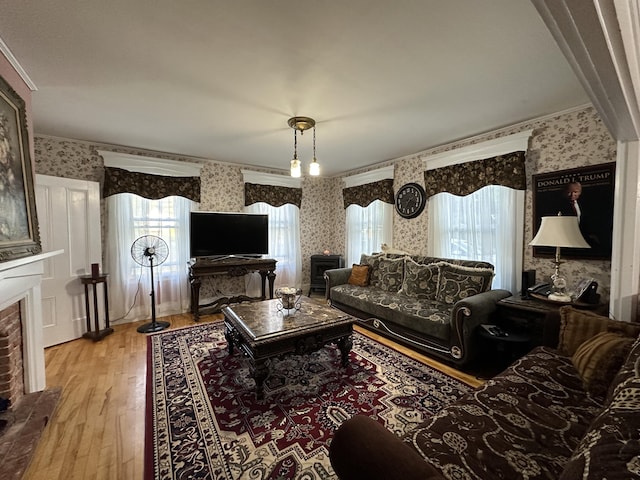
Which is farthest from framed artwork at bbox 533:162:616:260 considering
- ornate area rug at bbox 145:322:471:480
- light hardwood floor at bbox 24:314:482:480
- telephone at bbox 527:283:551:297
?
ornate area rug at bbox 145:322:471:480

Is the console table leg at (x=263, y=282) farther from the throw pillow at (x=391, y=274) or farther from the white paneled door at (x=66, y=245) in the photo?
the white paneled door at (x=66, y=245)

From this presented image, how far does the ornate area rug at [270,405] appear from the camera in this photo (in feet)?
4.81

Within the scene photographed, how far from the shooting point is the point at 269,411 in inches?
73.3

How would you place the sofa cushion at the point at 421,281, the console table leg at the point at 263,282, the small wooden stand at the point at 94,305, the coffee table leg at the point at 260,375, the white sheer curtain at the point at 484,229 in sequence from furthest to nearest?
the console table leg at the point at 263,282 → the sofa cushion at the point at 421,281 → the small wooden stand at the point at 94,305 → the white sheer curtain at the point at 484,229 → the coffee table leg at the point at 260,375

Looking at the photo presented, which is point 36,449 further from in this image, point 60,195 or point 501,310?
point 501,310

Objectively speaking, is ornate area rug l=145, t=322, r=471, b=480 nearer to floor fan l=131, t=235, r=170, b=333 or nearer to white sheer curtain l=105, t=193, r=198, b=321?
floor fan l=131, t=235, r=170, b=333

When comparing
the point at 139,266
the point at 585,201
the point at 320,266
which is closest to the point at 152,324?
the point at 139,266

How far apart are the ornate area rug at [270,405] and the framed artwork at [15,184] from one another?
140 cm

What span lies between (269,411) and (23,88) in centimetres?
303

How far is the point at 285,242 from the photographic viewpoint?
5016mm

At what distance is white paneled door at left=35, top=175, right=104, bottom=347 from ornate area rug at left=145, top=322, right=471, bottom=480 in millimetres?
1208

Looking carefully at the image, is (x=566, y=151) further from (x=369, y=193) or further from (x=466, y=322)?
(x=369, y=193)

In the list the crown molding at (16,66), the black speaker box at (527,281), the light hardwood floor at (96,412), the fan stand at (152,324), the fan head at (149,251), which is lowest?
the light hardwood floor at (96,412)

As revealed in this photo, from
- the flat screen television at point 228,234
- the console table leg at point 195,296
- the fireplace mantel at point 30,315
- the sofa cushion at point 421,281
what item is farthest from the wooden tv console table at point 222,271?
the sofa cushion at point 421,281
